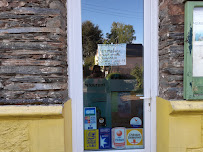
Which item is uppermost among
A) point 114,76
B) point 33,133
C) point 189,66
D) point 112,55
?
point 112,55

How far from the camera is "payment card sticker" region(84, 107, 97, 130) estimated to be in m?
2.41

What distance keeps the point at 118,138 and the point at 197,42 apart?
1.66m

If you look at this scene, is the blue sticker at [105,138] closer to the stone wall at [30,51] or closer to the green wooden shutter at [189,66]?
the stone wall at [30,51]

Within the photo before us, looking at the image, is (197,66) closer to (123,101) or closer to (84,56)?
(123,101)

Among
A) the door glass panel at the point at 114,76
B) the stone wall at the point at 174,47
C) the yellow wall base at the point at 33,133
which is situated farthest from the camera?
the door glass panel at the point at 114,76

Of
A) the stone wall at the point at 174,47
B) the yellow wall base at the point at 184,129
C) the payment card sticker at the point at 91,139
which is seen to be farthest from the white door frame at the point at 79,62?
the yellow wall base at the point at 184,129

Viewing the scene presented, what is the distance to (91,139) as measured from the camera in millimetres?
2418

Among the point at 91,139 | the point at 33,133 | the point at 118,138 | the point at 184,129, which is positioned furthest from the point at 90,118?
the point at 184,129

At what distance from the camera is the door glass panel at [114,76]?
7.88ft

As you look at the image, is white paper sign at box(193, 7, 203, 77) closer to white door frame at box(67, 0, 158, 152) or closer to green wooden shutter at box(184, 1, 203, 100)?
green wooden shutter at box(184, 1, 203, 100)

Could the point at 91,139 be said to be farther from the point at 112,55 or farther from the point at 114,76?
the point at 112,55

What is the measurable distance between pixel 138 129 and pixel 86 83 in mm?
1029

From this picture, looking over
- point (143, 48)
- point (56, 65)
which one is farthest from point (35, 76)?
point (143, 48)

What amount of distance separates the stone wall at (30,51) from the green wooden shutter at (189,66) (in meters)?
1.45
